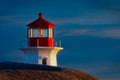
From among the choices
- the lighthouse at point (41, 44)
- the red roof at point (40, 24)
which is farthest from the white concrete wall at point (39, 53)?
the red roof at point (40, 24)

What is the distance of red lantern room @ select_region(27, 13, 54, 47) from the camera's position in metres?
24.5

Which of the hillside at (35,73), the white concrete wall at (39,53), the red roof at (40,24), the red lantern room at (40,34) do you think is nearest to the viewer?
the hillside at (35,73)

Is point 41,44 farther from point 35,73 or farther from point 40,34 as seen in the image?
point 35,73

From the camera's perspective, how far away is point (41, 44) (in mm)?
24516

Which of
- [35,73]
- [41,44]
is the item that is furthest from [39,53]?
[35,73]

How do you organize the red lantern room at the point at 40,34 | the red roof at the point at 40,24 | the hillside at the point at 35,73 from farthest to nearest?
1. the red roof at the point at 40,24
2. the red lantern room at the point at 40,34
3. the hillside at the point at 35,73

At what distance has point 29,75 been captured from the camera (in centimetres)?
1847

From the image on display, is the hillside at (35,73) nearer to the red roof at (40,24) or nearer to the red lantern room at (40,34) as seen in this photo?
the red lantern room at (40,34)

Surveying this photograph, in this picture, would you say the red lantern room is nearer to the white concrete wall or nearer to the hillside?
the white concrete wall

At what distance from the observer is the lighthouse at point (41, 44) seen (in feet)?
80.0

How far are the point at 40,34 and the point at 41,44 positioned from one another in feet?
1.56

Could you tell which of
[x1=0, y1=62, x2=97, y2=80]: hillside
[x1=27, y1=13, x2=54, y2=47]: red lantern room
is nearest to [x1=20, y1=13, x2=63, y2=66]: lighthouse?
[x1=27, y1=13, x2=54, y2=47]: red lantern room

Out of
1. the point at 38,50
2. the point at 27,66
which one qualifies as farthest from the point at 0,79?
the point at 38,50

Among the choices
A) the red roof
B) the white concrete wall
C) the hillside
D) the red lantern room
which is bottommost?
the hillside
